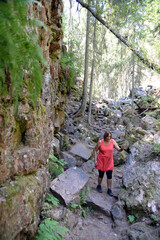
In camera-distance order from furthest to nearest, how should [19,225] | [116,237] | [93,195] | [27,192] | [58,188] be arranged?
[93,195], [58,188], [116,237], [27,192], [19,225]

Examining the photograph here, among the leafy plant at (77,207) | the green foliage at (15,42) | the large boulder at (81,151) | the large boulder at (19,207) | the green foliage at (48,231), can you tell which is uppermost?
the green foliage at (15,42)

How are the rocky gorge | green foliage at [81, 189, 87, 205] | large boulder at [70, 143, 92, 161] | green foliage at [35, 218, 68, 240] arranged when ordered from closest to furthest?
the rocky gorge < green foliage at [35, 218, 68, 240] < green foliage at [81, 189, 87, 205] < large boulder at [70, 143, 92, 161]

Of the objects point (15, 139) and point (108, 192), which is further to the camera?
point (108, 192)

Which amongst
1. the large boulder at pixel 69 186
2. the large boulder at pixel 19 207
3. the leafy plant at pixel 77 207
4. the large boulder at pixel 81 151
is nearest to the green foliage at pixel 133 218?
the leafy plant at pixel 77 207

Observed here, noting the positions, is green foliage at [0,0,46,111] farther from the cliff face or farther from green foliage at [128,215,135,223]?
green foliage at [128,215,135,223]

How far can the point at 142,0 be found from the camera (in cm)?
657

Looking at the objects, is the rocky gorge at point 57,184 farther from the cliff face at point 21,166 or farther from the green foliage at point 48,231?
the green foliage at point 48,231

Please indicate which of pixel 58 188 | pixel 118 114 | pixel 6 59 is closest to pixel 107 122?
pixel 118 114

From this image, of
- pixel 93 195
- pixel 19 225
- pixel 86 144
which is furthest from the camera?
pixel 86 144

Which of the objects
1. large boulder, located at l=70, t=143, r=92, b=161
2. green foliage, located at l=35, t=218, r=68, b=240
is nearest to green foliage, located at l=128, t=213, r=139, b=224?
green foliage, located at l=35, t=218, r=68, b=240

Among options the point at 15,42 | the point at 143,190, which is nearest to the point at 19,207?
the point at 15,42

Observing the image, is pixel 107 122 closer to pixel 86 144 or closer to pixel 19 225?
pixel 86 144

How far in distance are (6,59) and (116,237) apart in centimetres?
395

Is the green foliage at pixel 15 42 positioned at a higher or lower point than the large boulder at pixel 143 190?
higher
